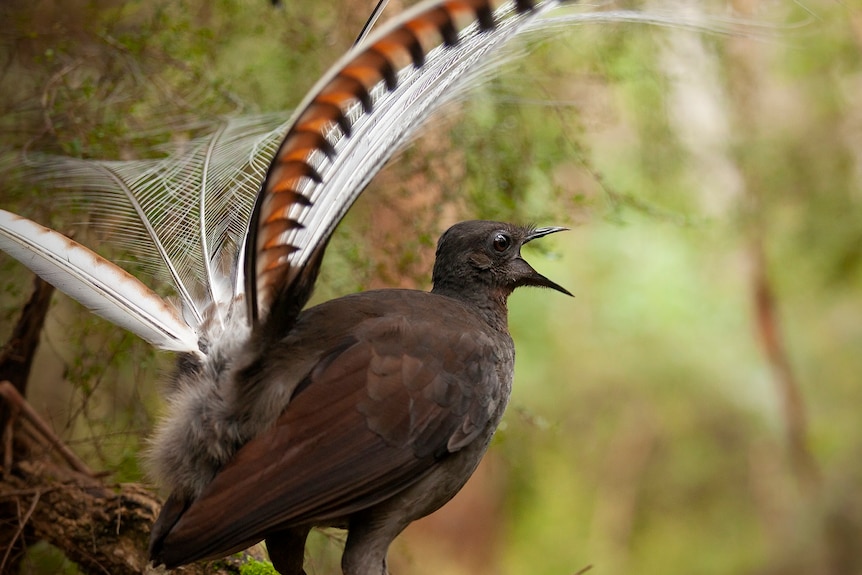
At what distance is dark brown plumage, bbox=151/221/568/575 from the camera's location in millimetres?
2727

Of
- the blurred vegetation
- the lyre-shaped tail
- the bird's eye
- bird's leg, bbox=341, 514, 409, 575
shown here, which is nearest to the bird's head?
the bird's eye

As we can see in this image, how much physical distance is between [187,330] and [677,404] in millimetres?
7618

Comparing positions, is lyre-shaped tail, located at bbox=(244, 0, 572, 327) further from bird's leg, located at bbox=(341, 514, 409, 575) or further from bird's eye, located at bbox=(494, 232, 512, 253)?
bird's eye, located at bbox=(494, 232, 512, 253)

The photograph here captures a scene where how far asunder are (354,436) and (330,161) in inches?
32.3

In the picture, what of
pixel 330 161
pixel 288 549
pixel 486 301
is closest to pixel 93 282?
pixel 330 161

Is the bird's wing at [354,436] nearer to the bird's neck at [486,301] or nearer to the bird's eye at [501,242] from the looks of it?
the bird's neck at [486,301]

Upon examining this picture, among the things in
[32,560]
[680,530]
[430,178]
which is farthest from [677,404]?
[32,560]

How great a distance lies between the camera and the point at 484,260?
11.6 ft

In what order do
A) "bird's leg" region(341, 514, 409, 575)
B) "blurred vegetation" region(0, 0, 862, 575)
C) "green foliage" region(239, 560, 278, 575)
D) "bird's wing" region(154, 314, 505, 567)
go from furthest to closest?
"blurred vegetation" region(0, 0, 862, 575) < "green foliage" region(239, 560, 278, 575) < "bird's leg" region(341, 514, 409, 575) < "bird's wing" region(154, 314, 505, 567)

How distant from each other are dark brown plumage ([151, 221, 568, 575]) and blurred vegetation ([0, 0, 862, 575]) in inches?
25.9

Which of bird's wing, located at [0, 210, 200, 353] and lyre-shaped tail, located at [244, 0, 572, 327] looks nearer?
lyre-shaped tail, located at [244, 0, 572, 327]

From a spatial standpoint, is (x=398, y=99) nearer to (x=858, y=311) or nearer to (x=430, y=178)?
(x=430, y=178)

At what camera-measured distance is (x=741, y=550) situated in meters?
10.1

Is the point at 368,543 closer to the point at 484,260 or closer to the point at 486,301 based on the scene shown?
the point at 486,301
